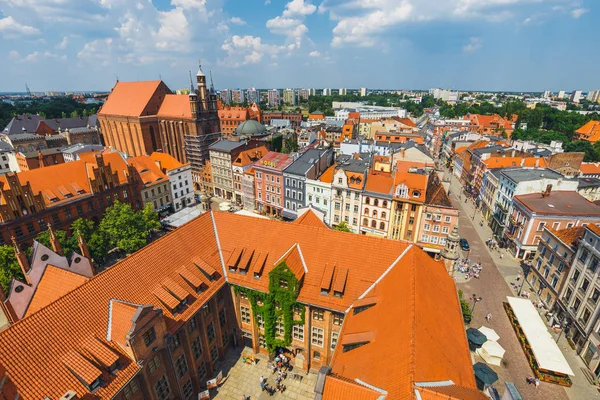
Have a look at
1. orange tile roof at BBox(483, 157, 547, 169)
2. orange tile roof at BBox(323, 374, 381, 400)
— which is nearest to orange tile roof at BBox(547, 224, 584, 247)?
orange tile roof at BBox(483, 157, 547, 169)

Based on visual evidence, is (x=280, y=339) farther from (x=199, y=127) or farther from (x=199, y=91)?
(x=199, y=91)

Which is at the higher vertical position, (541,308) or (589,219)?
(589,219)

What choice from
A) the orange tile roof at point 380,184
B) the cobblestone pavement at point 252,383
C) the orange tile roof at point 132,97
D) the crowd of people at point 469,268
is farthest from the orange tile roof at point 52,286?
the orange tile roof at point 132,97

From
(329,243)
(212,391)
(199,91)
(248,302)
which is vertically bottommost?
(212,391)

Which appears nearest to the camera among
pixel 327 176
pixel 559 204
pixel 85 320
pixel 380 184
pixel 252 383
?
pixel 85 320

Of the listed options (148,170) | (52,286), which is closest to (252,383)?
(52,286)

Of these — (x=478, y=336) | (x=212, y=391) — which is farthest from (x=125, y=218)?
(x=478, y=336)

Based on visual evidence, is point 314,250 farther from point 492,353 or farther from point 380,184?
point 380,184

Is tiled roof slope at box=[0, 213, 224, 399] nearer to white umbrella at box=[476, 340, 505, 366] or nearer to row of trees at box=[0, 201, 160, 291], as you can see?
row of trees at box=[0, 201, 160, 291]
